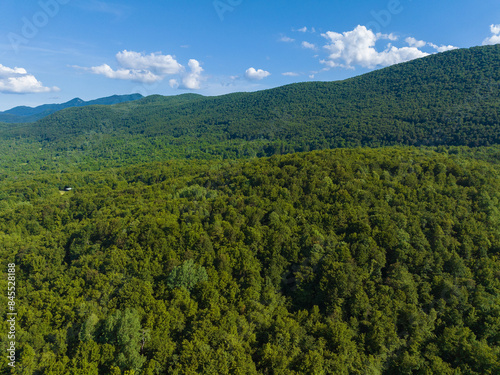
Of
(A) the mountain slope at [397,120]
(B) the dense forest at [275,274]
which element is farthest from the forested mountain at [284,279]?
(A) the mountain slope at [397,120]

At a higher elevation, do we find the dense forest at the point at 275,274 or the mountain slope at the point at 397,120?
the mountain slope at the point at 397,120

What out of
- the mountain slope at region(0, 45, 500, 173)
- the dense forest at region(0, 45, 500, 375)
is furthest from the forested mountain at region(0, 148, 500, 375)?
the mountain slope at region(0, 45, 500, 173)

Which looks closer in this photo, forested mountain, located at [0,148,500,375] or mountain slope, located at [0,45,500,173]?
forested mountain, located at [0,148,500,375]

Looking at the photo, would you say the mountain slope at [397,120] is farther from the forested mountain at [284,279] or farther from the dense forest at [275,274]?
the forested mountain at [284,279]

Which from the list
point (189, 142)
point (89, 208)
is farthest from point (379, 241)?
point (189, 142)

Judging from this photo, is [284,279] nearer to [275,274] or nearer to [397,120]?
[275,274]

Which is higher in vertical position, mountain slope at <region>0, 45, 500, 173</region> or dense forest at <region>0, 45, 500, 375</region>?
mountain slope at <region>0, 45, 500, 173</region>

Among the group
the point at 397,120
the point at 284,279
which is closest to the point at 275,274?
the point at 284,279

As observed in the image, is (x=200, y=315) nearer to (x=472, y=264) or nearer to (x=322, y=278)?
(x=322, y=278)

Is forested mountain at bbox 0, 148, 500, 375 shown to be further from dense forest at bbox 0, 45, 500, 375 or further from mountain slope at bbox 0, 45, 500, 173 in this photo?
mountain slope at bbox 0, 45, 500, 173
